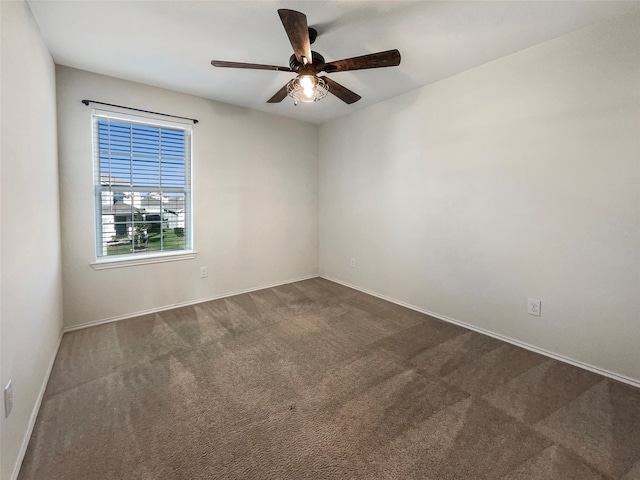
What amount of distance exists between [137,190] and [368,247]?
2827 millimetres

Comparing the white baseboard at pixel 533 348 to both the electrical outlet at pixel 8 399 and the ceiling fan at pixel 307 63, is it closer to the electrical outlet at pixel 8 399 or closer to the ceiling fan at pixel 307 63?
the ceiling fan at pixel 307 63

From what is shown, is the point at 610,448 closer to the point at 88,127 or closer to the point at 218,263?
the point at 218,263

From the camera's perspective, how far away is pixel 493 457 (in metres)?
1.38

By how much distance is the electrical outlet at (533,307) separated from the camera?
237 cm

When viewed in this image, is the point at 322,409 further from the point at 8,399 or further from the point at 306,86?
the point at 306,86

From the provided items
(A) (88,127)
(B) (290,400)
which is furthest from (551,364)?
(A) (88,127)

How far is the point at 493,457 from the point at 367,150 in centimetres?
327

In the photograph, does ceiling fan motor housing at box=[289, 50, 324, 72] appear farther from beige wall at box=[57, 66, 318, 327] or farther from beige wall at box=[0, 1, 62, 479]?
beige wall at box=[57, 66, 318, 327]

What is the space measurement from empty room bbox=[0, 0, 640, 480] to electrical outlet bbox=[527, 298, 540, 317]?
0.03 feet

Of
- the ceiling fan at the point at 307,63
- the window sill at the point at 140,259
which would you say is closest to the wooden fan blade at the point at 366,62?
the ceiling fan at the point at 307,63

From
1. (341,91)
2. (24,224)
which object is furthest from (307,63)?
(24,224)

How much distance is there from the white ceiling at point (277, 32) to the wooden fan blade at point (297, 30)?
0.36 metres

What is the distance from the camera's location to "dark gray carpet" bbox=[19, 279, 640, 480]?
1342 mm

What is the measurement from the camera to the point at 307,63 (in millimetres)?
1862
